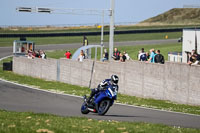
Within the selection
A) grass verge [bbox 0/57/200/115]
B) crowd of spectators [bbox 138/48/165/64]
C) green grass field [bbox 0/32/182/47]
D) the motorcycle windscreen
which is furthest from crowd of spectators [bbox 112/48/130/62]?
green grass field [bbox 0/32/182/47]

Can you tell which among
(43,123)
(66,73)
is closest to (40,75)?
(66,73)

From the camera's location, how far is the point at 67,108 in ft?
63.8

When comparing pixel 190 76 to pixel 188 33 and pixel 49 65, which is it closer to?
pixel 188 33

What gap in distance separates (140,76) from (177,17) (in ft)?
273

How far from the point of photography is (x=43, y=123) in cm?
1180

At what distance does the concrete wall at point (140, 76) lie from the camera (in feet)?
72.1

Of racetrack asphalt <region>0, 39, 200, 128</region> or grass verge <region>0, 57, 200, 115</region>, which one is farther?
grass verge <region>0, 57, 200, 115</region>

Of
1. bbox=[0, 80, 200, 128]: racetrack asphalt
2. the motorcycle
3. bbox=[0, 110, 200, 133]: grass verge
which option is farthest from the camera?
bbox=[0, 80, 200, 128]: racetrack asphalt

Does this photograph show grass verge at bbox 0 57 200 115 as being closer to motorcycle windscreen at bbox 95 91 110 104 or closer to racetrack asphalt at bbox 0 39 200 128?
racetrack asphalt at bbox 0 39 200 128

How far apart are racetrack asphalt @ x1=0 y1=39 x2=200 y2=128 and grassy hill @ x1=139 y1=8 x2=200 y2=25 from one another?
68048 millimetres

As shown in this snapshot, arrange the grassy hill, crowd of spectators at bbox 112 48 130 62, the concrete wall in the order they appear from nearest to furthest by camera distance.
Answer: the concrete wall < crowd of spectators at bbox 112 48 130 62 < the grassy hill

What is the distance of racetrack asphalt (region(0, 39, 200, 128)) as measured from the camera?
1608cm

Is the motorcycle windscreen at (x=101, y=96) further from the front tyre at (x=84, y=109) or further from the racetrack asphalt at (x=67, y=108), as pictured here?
the front tyre at (x=84, y=109)

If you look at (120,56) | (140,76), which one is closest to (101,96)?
(140,76)
